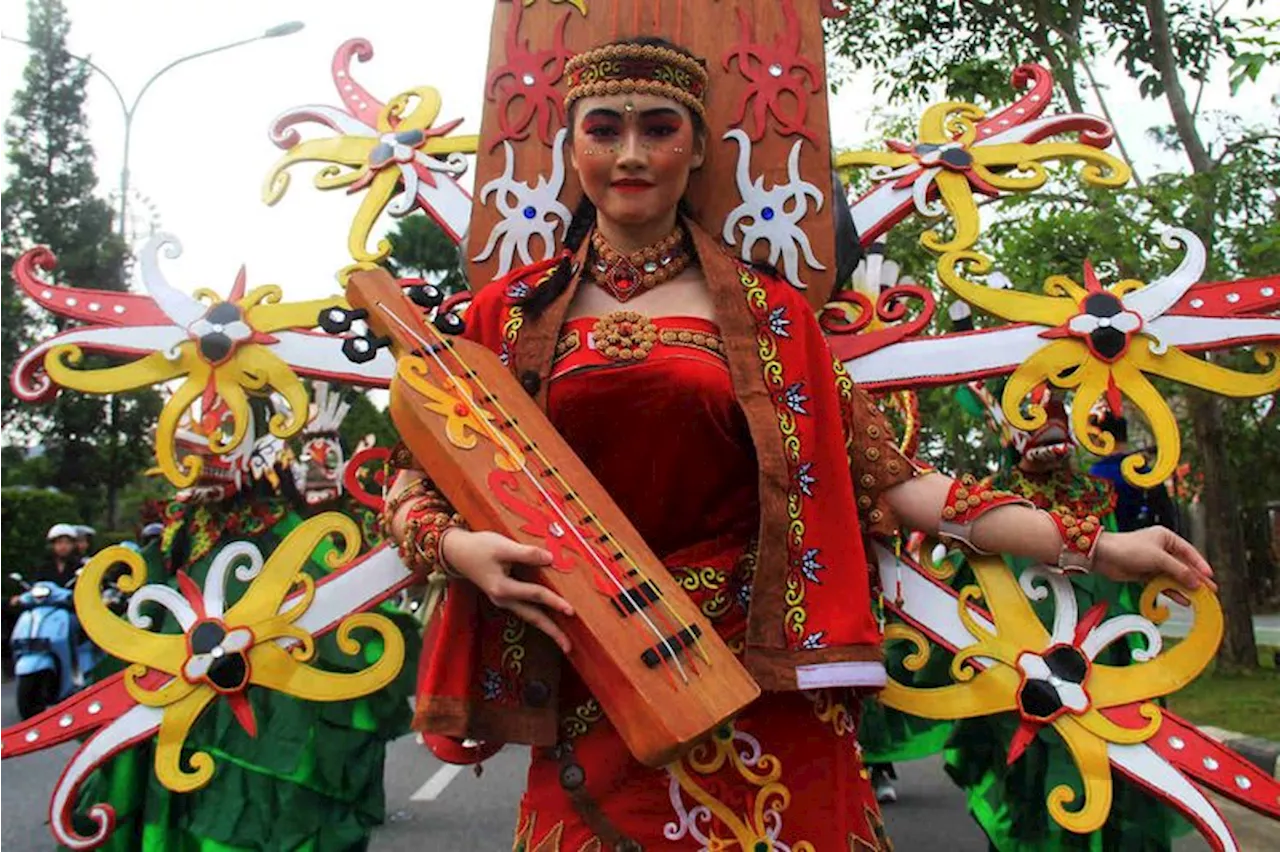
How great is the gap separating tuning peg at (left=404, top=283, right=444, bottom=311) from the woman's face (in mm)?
381

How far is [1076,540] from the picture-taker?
2.09 metres

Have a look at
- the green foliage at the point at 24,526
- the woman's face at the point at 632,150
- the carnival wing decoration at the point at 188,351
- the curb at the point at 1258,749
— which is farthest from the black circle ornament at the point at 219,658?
the green foliage at the point at 24,526

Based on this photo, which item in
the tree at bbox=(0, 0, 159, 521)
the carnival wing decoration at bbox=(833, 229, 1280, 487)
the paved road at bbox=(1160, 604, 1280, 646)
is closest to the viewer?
the carnival wing decoration at bbox=(833, 229, 1280, 487)

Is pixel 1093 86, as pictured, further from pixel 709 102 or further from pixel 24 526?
pixel 24 526

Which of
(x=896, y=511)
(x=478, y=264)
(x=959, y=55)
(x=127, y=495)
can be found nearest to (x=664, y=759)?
(x=896, y=511)

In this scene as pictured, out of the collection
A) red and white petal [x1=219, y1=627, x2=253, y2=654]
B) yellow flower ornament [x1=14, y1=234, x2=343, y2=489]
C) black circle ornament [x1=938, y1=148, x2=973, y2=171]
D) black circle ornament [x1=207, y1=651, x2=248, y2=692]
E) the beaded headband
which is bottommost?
black circle ornament [x1=207, y1=651, x2=248, y2=692]

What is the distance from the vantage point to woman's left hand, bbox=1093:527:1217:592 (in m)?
2.06

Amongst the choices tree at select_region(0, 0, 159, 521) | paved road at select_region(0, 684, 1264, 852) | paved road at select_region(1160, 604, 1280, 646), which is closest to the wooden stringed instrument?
paved road at select_region(0, 684, 1264, 852)

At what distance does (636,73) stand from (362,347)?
2.14 ft

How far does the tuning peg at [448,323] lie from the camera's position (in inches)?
82.5

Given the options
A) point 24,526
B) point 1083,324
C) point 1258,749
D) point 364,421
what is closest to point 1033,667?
point 1083,324

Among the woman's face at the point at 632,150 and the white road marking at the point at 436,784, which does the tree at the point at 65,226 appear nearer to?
the white road marking at the point at 436,784

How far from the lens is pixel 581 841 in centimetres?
190

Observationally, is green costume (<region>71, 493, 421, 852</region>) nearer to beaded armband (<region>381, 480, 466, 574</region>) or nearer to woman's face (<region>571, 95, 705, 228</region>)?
beaded armband (<region>381, 480, 466, 574</region>)
